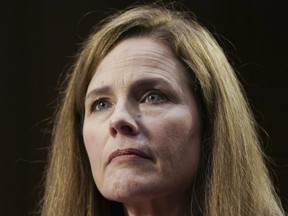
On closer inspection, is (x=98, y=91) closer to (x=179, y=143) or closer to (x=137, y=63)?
(x=137, y=63)

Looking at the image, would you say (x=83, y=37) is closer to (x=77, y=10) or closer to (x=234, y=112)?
(x=77, y=10)

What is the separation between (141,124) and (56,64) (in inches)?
27.4

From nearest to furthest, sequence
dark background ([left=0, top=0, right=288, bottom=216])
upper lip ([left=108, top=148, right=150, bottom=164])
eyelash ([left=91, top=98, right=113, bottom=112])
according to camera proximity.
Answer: upper lip ([left=108, top=148, right=150, bottom=164]) < eyelash ([left=91, top=98, right=113, bottom=112]) < dark background ([left=0, top=0, right=288, bottom=216])

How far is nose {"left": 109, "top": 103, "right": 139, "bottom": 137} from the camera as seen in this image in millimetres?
1275

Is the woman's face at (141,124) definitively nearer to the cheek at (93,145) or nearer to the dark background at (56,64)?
the cheek at (93,145)

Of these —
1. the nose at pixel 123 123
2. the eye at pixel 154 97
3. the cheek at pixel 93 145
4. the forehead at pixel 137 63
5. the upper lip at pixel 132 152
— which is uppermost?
the forehead at pixel 137 63

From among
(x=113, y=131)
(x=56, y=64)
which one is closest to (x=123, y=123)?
(x=113, y=131)

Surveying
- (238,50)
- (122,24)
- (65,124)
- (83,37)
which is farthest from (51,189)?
(238,50)

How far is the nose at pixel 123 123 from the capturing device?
128cm

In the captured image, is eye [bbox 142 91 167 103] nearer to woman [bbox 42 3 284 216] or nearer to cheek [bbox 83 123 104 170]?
woman [bbox 42 3 284 216]

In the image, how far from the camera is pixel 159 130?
1293 millimetres

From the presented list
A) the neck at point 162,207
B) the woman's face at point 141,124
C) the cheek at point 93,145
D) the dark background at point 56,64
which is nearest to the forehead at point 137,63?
the woman's face at point 141,124

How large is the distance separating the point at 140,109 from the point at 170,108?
60mm

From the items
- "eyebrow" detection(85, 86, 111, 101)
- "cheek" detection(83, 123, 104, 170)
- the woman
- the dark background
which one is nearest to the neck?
the woman
